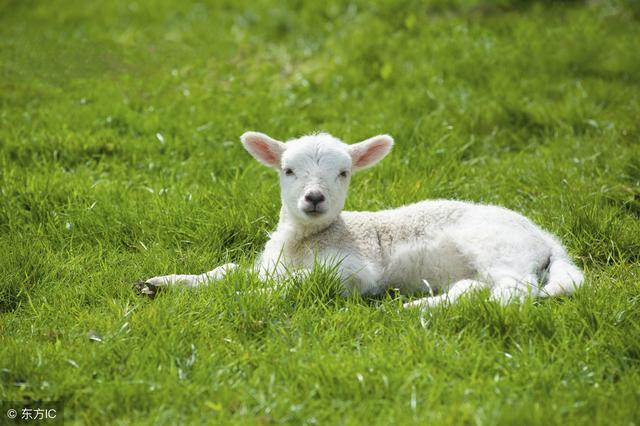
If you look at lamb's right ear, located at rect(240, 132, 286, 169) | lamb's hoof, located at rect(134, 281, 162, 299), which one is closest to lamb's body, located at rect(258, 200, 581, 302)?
lamb's right ear, located at rect(240, 132, 286, 169)

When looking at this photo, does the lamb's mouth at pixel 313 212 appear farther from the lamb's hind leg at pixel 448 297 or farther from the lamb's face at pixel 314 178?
the lamb's hind leg at pixel 448 297

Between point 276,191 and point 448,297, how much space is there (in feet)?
7.96

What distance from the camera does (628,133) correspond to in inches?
312

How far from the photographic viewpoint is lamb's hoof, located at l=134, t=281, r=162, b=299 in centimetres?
503

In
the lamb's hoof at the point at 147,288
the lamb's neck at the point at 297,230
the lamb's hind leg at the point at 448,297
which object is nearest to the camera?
the lamb's hind leg at the point at 448,297

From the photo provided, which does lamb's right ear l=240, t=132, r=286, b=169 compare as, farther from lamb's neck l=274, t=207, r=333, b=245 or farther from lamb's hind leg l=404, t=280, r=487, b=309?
lamb's hind leg l=404, t=280, r=487, b=309

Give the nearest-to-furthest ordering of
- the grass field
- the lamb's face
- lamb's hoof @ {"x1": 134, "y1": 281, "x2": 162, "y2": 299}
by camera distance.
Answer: the grass field, lamb's hoof @ {"x1": 134, "y1": 281, "x2": 162, "y2": 299}, the lamb's face

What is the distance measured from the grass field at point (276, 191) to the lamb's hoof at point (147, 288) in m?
0.07

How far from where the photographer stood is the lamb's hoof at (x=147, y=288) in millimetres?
5027

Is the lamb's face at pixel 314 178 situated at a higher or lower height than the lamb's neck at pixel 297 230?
higher

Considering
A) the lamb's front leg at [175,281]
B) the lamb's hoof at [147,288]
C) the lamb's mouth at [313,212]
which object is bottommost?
the lamb's hoof at [147,288]

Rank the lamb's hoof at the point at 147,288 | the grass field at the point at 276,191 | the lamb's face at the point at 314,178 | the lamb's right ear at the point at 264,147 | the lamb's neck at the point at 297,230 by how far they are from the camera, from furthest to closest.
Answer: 1. the lamb's right ear at the point at 264,147
2. the lamb's neck at the point at 297,230
3. the lamb's face at the point at 314,178
4. the lamb's hoof at the point at 147,288
5. the grass field at the point at 276,191

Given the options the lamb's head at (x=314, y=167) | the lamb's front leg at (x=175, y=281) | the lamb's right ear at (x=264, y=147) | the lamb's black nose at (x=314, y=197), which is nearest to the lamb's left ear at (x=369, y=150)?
the lamb's head at (x=314, y=167)

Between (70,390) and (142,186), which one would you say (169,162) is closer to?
(142,186)
